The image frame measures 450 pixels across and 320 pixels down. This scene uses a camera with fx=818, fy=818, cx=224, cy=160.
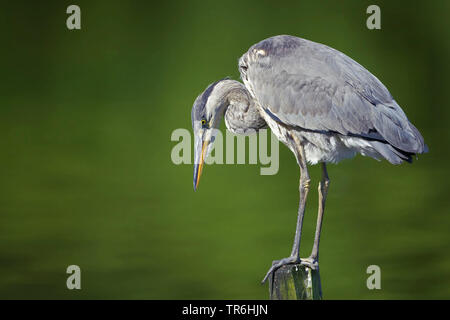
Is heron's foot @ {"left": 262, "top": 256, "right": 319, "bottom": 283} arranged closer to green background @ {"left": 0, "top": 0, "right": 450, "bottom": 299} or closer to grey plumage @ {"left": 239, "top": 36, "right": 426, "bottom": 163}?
grey plumage @ {"left": 239, "top": 36, "right": 426, "bottom": 163}

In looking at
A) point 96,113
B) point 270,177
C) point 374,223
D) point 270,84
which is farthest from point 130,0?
point 270,84

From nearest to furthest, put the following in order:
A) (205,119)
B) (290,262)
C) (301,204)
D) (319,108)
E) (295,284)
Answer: (295,284)
(290,262)
(319,108)
(301,204)
(205,119)

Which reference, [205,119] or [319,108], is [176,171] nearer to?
[205,119]

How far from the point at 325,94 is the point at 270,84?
1.13ft

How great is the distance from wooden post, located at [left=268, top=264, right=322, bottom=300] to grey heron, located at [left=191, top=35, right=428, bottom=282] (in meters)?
0.13

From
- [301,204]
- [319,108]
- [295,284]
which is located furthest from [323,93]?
[295,284]

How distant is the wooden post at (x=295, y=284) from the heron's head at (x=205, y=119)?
3.32ft

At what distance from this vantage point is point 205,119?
203 inches

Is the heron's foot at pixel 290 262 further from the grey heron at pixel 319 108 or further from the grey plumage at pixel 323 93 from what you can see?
the grey plumage at pixel 323 93

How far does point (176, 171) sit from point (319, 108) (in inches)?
197

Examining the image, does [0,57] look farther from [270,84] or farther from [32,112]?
[270,84]

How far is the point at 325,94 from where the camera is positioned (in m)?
4.72

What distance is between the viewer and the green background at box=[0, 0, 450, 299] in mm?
8195

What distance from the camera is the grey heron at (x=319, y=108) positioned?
4.52 metres
